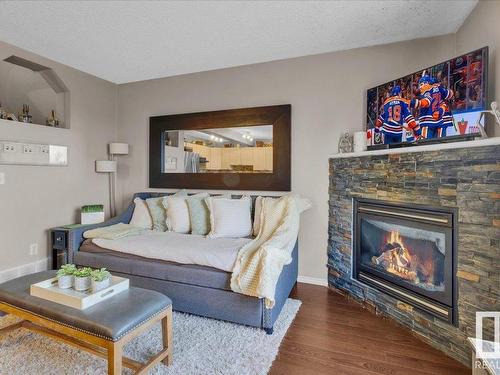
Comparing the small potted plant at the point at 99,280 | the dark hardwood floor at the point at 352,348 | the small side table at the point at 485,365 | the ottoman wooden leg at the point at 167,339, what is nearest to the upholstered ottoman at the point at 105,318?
the ottoman wooden leg at the point at 167,339

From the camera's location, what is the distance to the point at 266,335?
2.07 meters

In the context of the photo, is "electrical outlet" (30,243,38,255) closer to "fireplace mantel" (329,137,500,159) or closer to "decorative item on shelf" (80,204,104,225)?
"decorative item on shelf" (80,204,104,225)

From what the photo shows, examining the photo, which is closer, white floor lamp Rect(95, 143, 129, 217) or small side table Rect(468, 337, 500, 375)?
small side table Rect(468, 337, 500, 375)

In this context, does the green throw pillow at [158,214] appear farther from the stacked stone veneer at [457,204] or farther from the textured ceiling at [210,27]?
the stacked stone veneer at [457,204]

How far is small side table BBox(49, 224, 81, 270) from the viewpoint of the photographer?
2895mm

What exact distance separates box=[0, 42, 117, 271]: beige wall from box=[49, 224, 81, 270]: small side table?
0.26 meters

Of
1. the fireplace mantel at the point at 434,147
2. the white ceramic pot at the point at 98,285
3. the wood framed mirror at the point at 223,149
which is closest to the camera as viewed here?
the fireplace mantel at the point at 434,147

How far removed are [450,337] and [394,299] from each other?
0.46m

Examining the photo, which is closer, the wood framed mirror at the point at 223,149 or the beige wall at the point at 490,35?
the beige wall at the point at 490,35

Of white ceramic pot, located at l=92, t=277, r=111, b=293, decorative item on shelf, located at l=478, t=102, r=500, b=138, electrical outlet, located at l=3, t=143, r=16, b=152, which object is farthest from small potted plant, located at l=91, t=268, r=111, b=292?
decorative item on shelf, located at l=478, t=102, r=500, b=138

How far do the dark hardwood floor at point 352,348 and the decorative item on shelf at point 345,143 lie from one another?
151cm

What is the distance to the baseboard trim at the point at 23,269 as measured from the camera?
2.84 meters

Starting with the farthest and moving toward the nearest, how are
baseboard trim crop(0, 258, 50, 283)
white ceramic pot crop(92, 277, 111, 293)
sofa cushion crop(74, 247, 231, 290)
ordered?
Result: baseboard trim crop(0, 258, 50, 283) → sofa cushion crop(74, 247, 231, 290) → white ceramic pot crop(92, 277, 111, 293)

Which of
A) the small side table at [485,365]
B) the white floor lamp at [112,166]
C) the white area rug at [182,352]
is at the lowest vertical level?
the white area rug at [182,352]
